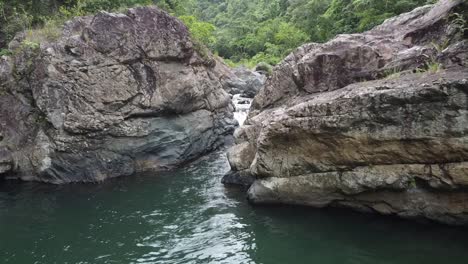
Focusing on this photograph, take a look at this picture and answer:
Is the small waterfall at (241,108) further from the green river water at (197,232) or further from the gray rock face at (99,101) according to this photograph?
the green river water at (197,232)

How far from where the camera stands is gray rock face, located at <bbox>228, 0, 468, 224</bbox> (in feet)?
29.6

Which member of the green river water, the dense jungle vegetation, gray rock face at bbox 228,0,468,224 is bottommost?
the green river water

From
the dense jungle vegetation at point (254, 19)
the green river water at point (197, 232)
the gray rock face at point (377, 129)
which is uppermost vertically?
the dense jungle vegetation at point (254, 19)

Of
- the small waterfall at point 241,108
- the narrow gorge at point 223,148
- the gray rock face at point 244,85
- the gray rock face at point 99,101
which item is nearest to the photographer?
the narrow gorge at point 223,148

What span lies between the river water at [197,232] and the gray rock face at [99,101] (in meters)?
1.92

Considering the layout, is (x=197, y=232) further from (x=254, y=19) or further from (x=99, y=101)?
(x=254, y=19)

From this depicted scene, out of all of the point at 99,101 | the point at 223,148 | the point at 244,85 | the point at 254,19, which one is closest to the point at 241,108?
the point at 223,148

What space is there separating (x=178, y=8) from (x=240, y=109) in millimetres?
10097

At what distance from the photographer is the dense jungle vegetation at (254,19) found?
1964 centimetres

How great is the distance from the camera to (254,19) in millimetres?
69125

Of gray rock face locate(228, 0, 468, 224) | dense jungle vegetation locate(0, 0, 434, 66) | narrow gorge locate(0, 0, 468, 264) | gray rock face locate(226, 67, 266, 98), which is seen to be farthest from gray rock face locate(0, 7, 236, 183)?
gray rock face locate(226, 67, 266, 98)

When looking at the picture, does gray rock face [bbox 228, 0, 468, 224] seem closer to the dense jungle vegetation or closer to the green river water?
the green river water

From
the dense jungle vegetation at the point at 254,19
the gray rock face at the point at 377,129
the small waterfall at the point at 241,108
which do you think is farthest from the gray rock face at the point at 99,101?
the small waterfall at the point at 241,108

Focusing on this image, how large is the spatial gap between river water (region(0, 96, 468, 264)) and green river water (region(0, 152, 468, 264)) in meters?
0.02
